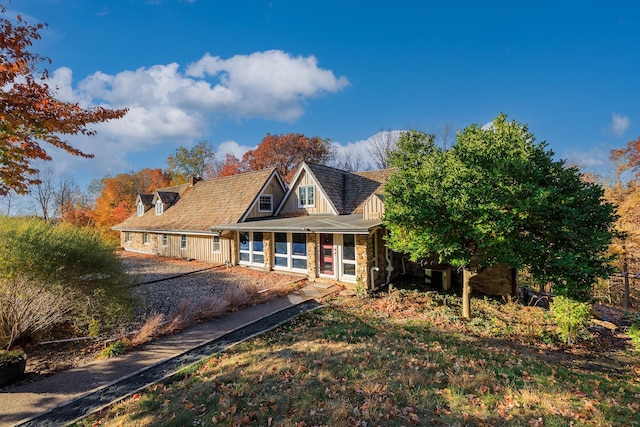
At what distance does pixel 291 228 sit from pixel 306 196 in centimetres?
580

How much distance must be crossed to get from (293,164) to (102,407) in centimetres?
3351

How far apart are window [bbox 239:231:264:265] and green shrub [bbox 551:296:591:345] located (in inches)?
548

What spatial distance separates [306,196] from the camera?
64.7ft

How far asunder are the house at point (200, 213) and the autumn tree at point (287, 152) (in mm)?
11662

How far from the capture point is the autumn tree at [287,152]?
37219mm

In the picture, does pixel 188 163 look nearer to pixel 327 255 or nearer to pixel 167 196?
pixel 167 196

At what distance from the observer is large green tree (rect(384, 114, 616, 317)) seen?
829cm

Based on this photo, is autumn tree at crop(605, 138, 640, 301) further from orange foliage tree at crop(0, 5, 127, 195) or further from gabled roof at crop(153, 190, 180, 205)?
gabled roof at crop(153, 190, 180, 205)

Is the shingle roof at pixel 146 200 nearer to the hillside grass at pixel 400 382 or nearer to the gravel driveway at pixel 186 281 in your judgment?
the gravel driveway at pixel 186 281

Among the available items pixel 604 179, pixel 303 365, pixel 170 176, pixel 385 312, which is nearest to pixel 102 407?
pixel 303 365

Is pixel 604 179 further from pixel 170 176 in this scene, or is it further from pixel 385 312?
pixel 170 176

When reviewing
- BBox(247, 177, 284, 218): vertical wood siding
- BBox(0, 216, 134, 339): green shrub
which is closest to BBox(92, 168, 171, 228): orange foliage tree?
BBox(247, 177, 284, 218): vertical wood siding

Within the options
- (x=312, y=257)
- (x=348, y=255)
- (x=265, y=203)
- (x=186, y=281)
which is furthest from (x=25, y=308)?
(x=265, y=203)

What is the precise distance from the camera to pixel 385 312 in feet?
34.4
